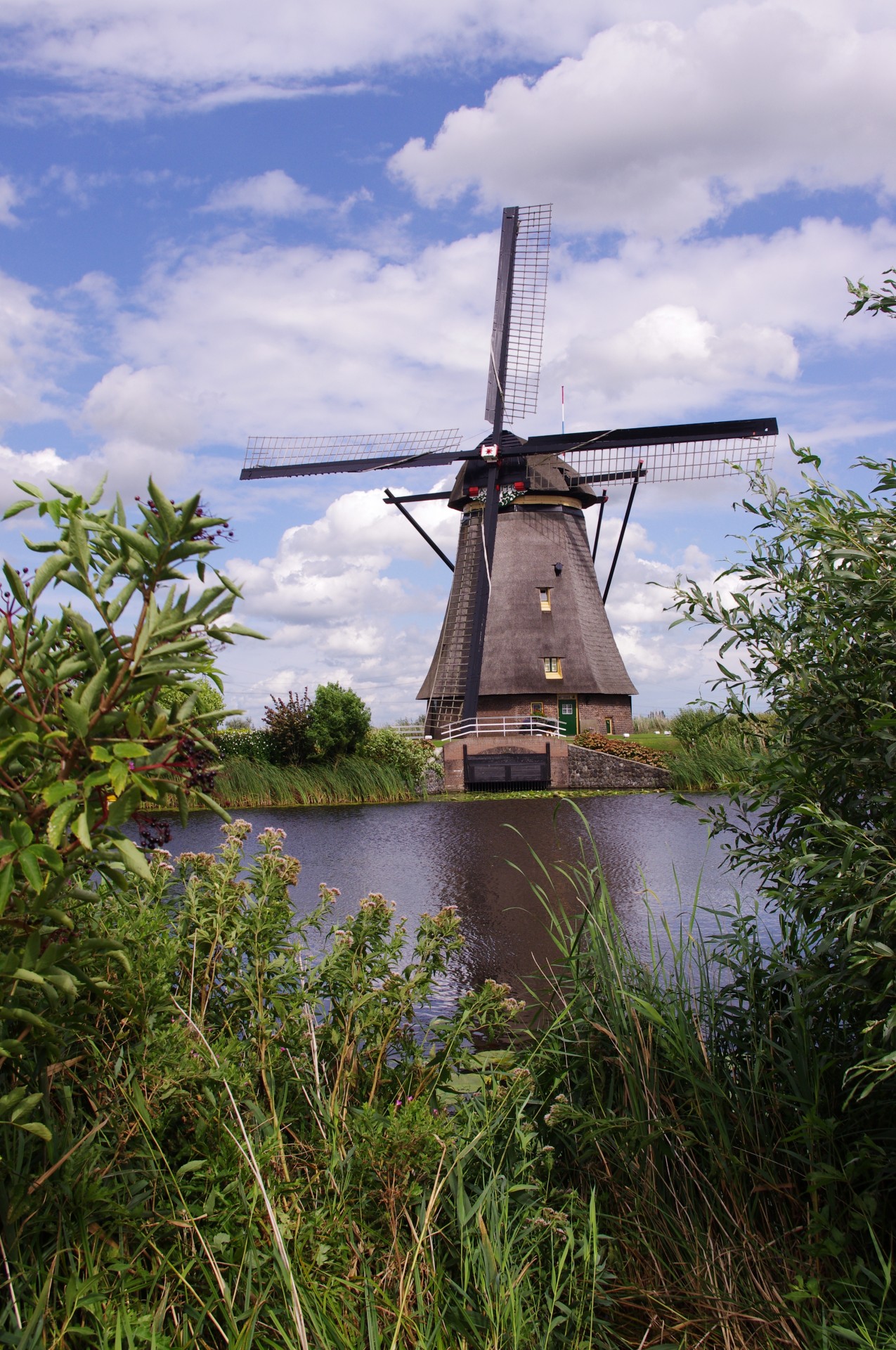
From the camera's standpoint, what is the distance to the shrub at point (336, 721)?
19.8m

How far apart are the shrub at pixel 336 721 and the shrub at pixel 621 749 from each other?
197 inches

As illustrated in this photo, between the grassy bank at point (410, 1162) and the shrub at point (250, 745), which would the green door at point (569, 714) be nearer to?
the shrub at point (250, 745)

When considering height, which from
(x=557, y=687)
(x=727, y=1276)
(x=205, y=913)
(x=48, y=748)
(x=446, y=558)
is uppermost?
(x=446, y=558)

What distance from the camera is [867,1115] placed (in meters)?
2.52

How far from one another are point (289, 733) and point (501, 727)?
5.26 metres

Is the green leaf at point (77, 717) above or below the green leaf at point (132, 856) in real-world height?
above

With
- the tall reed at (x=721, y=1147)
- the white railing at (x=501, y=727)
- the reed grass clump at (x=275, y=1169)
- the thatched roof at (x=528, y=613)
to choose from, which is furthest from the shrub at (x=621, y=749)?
the reed grass clump at (x=275, y=1169)

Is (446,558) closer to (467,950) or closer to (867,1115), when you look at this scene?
(467,950)

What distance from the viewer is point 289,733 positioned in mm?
19984

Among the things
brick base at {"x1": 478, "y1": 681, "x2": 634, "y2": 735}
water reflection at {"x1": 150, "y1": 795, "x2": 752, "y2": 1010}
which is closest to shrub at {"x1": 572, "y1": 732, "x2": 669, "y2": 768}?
brick base at {"x1": 478, "y1": 681, "x2": 634, "y2": 735}

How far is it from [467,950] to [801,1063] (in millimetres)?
4040

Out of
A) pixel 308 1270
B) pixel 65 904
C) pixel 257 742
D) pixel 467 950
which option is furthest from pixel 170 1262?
pixel 257 742

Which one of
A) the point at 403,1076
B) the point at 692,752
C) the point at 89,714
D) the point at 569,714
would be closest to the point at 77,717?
the point at 89,714

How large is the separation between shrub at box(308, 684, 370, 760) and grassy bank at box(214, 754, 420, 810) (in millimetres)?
603
